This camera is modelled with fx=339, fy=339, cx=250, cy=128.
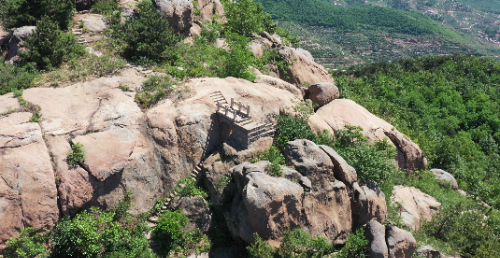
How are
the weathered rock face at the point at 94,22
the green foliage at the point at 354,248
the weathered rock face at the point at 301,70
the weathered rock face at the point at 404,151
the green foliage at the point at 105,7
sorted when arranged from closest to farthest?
the green foliage at the point at 354,248 < the weathered rock face at the point at 404,151 < the weathered rock face at the point at 94,22 < the green foliage at the point at 105,7 < the weathered rock face at the point at 301,70

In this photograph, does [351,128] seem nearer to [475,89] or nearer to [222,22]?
[222,22]

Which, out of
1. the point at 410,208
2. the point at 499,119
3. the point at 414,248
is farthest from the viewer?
the point at 499,119

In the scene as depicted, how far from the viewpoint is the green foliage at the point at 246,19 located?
4178 cm

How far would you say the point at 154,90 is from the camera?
2620 cm

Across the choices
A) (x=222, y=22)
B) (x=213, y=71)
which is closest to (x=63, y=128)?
(x=213, y=71)

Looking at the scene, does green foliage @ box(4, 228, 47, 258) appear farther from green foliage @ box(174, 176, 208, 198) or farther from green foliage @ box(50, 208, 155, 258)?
green foliage @ box(174, 176, 208, 198)

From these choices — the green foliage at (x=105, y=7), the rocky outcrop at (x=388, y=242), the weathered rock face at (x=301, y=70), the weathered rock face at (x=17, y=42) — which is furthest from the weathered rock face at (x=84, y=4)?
the rocky outcrop at (x=388, y=242)

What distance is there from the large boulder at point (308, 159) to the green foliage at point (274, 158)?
24.2 inches

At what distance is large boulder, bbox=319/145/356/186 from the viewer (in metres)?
22.9

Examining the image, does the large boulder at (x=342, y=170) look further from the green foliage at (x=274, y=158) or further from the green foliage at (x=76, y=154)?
the green foliage at (x=76, y=154)

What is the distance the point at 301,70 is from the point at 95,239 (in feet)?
94.4

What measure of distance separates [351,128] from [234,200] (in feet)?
42.4

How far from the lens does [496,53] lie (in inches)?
7416

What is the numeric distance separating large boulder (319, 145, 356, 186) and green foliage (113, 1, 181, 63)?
17.6m
